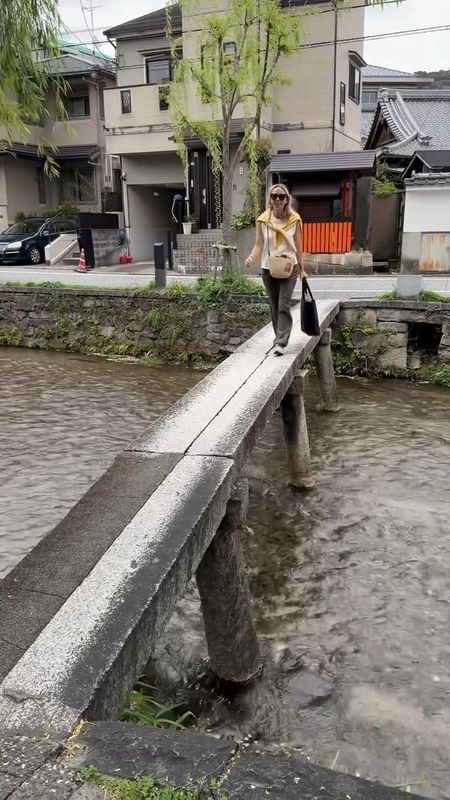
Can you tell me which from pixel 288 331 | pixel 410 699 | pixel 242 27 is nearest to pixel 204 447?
pixel 410 699

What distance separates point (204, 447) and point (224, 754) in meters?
2.65

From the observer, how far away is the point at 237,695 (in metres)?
4.14

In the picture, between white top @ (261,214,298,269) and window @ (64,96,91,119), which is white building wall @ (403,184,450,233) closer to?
white top @ (261,214,298,269)

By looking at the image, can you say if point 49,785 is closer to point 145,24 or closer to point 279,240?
point 279,240

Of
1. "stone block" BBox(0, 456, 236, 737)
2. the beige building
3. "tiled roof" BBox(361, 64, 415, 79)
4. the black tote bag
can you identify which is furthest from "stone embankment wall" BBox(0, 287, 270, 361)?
"tiled roof" BBox(361, 64, 415, 79)

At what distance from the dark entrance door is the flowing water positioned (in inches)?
508

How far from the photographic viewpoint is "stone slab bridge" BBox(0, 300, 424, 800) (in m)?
2.03

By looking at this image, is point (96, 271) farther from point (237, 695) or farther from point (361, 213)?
point (237, 695)

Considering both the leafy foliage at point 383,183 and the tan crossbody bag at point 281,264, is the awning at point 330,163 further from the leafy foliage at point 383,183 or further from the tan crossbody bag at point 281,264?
the tan crossbody bag at point 281,264

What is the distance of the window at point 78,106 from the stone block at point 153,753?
29.2 meters

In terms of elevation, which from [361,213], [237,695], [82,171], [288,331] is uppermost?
[82,171]

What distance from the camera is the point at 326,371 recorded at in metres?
10.0

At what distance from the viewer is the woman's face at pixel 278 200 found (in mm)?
6852

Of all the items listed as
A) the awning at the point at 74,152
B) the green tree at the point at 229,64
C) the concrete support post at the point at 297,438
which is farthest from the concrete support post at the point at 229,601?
the awning at the point at 74,152
